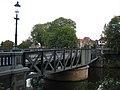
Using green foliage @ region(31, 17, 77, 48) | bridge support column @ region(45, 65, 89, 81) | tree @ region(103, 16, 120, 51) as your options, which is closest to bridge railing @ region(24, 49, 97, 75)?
bridge support column @ region(45, 65, 89, 81)

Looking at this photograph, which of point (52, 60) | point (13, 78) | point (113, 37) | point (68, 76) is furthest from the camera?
point (113, 37)

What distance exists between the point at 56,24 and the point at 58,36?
696 cm

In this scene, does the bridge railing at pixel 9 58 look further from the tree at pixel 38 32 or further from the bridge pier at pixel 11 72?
the tree at pixel 38 32

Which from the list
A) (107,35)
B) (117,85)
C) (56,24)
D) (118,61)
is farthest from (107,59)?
(117,85)

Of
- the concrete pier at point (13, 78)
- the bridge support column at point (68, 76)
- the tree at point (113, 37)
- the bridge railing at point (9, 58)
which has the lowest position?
the bridge support column at point (68, 76)

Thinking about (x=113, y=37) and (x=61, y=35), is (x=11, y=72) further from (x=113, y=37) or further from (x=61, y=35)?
(x=61, y=35)

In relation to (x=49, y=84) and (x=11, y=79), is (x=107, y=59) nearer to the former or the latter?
(x=49, y=84)

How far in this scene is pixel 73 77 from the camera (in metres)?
32.1

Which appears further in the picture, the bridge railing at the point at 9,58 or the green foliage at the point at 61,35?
the green foliage at the point at 61,35

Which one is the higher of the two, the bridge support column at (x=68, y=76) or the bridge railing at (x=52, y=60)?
the bridge railing at (x=52, y=60)

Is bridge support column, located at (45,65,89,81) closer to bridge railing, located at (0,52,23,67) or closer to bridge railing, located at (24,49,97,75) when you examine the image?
bridge railing, located at (24,49,97,75)

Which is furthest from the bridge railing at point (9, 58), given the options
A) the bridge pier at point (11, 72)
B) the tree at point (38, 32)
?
the tree at point (38, 32)

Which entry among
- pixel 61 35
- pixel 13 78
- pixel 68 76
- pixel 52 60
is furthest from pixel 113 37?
pixel 13 78

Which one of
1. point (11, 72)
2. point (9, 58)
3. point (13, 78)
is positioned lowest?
point (13, 78)
